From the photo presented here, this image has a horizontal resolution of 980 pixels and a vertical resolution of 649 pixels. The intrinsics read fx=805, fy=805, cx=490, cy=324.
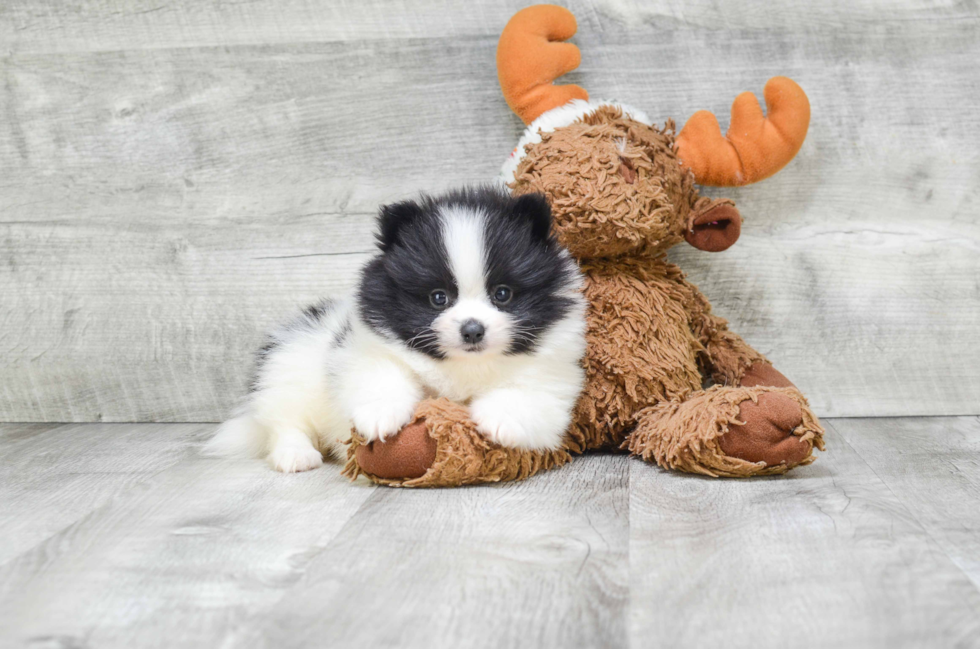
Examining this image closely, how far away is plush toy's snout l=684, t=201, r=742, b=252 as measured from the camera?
1.70 metres

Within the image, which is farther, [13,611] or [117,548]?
[117,548]

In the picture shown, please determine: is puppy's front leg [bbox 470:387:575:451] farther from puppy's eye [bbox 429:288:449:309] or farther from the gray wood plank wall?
the gray wood plank wall

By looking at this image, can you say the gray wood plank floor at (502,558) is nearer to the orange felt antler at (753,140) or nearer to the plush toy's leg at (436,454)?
the plush toy's leg at (436,454)

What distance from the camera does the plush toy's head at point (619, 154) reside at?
5.17 feet

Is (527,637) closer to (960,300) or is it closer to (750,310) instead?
(750,310)

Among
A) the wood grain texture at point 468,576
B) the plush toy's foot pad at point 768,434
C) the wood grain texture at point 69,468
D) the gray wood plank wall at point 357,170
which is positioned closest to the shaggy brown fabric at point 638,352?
the plush toy's foot pad at point 768,434

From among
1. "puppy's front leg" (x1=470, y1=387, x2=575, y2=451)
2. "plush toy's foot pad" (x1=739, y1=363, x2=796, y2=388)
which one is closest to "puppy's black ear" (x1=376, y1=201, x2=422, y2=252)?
"puppy's front leg" (x1=470, y1=387, x2=575, y2=451)

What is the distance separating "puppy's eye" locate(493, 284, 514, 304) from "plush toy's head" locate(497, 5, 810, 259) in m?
0.22

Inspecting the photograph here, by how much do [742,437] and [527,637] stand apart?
699 millimetres

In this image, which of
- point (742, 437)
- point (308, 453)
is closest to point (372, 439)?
point (308, 453)

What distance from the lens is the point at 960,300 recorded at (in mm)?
1961

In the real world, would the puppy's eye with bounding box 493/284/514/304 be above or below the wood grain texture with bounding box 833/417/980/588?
above

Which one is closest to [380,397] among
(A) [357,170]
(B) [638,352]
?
(B) [638,352]

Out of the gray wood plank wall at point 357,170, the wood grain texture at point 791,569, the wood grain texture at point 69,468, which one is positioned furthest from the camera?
the gray wood plank wall at point 357,170
